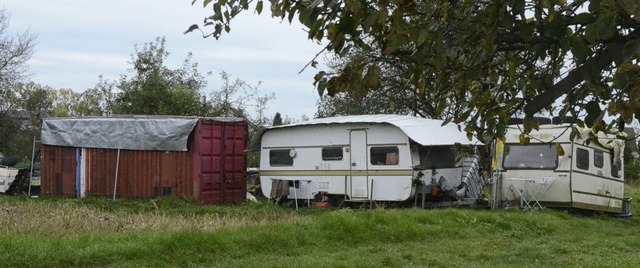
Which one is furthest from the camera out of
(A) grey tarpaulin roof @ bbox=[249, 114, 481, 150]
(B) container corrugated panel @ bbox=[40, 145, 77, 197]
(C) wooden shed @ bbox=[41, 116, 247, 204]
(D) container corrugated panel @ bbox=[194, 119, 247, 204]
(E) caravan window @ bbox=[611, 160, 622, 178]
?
(B) container corrugated panel @ bbox=[40, 145, 77, 197]

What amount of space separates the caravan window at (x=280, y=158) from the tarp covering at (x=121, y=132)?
83.3 inches

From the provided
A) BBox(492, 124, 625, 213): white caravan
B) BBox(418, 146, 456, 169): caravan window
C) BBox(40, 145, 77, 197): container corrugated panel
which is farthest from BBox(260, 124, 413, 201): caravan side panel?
BBox(40, 145, 77, 197): container corrugated panel

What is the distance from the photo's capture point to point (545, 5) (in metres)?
3.28

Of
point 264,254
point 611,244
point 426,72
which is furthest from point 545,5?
point 611,244

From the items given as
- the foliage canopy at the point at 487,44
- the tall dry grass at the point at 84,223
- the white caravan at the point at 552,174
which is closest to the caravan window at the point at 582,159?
the white caravan at the point at 552,174

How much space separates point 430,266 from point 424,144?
25.0 feet

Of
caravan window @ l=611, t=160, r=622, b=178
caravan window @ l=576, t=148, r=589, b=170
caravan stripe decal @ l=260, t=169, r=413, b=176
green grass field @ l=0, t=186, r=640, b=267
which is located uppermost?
caravan window @ l=576, t=148, r=589, b=170

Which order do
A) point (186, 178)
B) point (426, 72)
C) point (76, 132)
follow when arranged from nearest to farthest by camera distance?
point (426, 72)
point (186, 178)
point (76, 132)

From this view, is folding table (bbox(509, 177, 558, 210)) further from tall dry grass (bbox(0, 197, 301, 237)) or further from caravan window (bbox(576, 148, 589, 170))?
tall dry grass (bbox(0, 197, 301, 237))

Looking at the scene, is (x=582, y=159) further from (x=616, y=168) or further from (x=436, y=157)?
(x=436, y=157)

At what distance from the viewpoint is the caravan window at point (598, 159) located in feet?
55.2

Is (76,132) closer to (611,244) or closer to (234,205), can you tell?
(234,205)

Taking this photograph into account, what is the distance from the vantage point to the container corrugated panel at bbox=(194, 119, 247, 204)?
18500 millimetres

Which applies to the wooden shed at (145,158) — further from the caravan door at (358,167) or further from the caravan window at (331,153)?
the caravan door at (358,167)
